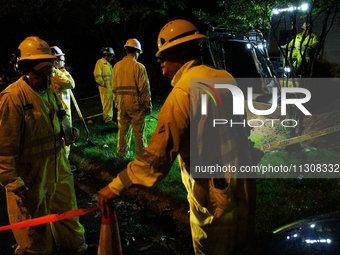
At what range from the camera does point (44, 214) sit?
279 centimetres

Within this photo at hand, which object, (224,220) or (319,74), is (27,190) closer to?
(224,220)

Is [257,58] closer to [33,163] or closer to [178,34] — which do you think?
[178,34]

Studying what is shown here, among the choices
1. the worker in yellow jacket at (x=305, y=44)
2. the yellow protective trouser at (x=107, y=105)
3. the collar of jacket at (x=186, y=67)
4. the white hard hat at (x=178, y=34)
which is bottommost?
the yellow protective trouser at (x=107, y=105)

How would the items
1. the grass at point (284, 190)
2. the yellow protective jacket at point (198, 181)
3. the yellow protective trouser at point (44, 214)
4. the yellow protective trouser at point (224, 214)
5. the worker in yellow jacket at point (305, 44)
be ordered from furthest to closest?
the worker in yellow jacket at point (305, 44) → the grass at point (284, 190) → the yellow protective trouser at point (44, 214) → the yellow protective trouser at point (224, 214) → the yellow protective jacket at point (198, 181)

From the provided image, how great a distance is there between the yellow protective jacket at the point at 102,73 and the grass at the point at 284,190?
11.4 ft

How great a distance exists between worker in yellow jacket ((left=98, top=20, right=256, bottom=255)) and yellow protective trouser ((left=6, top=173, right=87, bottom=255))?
1155 millimetres

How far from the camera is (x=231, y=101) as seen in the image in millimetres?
2029

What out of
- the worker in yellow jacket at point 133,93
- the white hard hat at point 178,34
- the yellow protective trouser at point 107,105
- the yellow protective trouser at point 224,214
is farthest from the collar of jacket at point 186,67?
the yellow protective trouser at point 107,105

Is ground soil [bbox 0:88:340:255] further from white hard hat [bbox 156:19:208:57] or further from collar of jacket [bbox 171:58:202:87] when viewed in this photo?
white hard hat [bbox 156:19:208:57]

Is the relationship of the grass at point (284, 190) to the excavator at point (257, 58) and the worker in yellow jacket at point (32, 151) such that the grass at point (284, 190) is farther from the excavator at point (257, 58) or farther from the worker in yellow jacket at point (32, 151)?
the worker in yellow jacket at point (32, 151)

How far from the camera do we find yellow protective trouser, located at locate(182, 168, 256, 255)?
1.96 m

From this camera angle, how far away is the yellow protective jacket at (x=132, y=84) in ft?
17.8

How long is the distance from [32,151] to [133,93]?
Answer: 119 inches

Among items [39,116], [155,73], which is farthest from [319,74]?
[155,73]
